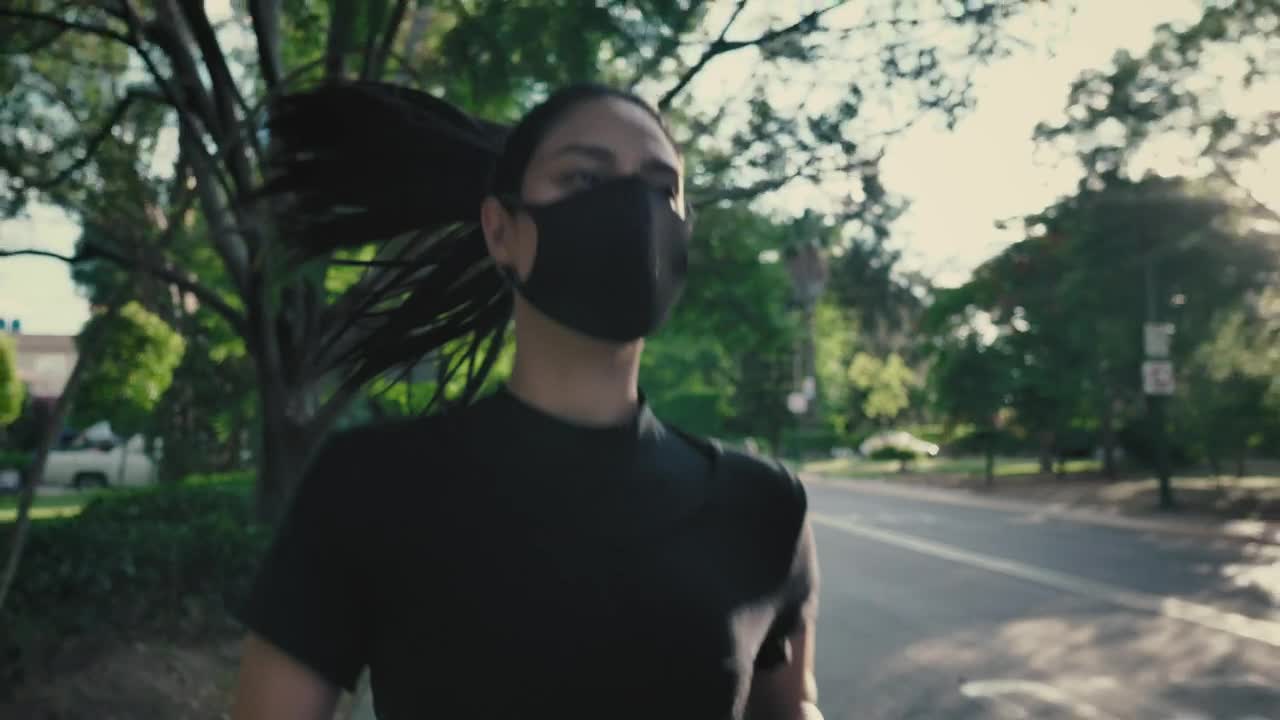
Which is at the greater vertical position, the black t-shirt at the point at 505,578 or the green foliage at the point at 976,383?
the green foliage at the point at 976,383

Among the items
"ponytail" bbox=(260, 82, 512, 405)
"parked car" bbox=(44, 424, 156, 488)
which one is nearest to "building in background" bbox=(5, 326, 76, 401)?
"parked car" bbox=(44, 424, 156, 488)

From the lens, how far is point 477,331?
212 cm

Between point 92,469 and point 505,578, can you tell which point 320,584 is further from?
point 92,469

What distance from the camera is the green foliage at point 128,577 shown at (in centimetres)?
675

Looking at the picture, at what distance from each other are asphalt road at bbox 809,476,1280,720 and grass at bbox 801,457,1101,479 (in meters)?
21.6

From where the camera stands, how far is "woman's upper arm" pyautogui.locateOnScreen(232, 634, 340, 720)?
1.35 m

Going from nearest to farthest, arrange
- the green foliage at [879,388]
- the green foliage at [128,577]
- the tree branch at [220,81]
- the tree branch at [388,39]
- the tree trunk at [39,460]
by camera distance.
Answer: the tree trunk at [39,460] < the tree branch at [220,81] < the tree branch at [388,39] < the green foliage at [128,577] < the green foliage at [879,388]

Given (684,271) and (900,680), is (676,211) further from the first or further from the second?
(900,680)

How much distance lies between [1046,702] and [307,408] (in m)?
5.03

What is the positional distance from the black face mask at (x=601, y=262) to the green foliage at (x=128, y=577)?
19.0ft

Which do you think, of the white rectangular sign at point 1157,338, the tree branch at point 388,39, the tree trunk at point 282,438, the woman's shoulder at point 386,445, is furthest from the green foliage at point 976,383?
the woman's shoulder at point 386,445

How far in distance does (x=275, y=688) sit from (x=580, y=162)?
30.0 inches

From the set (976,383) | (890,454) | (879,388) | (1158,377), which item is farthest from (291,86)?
(879,388)

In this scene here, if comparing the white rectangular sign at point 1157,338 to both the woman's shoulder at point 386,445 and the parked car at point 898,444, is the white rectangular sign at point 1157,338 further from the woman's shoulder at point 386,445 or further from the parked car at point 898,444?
the woman's shoulder at point 386,445
